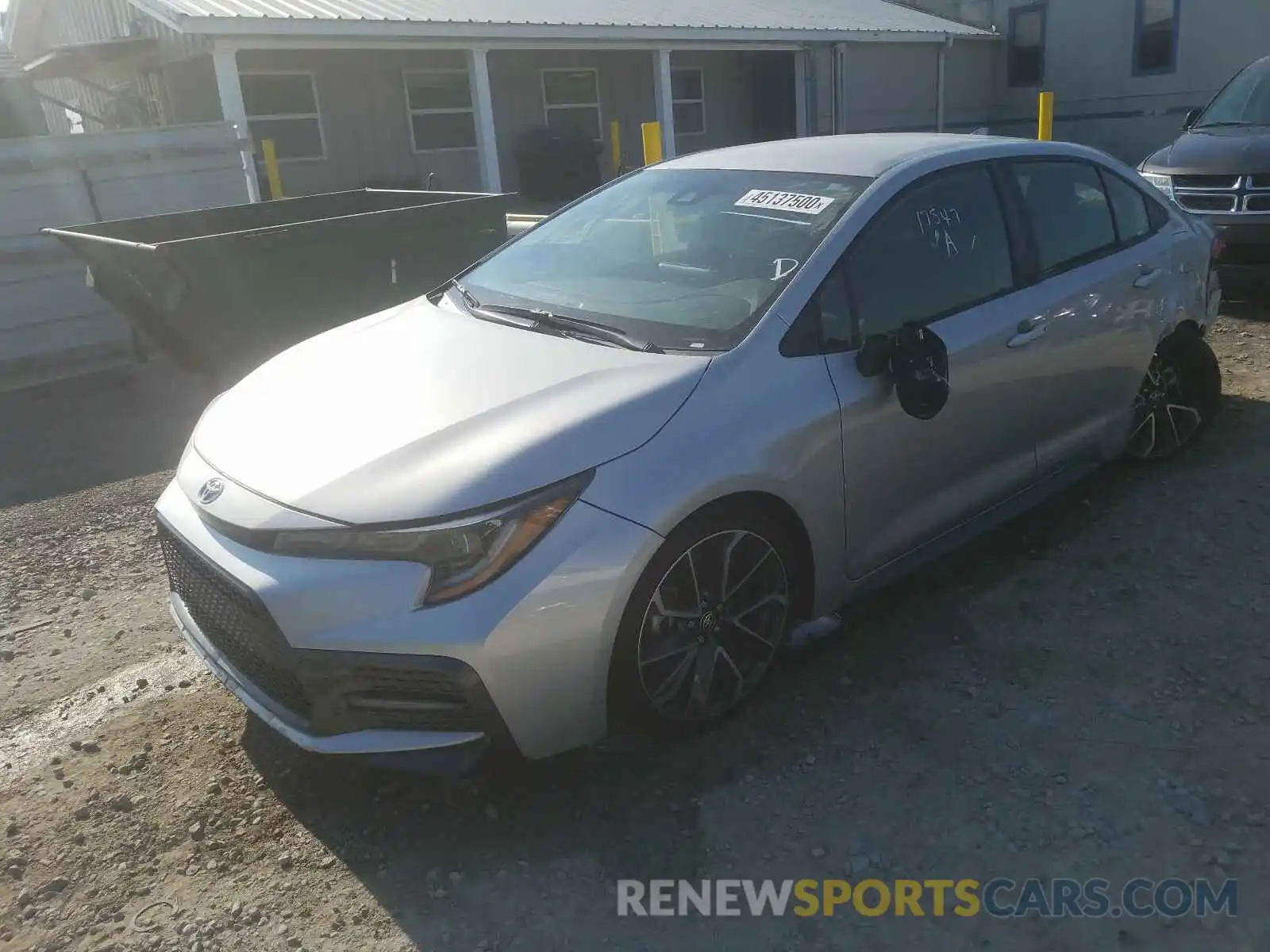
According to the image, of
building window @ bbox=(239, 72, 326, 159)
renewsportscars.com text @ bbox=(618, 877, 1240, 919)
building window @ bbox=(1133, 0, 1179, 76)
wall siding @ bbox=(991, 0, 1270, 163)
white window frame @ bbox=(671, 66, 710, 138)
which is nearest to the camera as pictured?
renewsportscars.com text @ bbox=(618, 877, 1240, 919)

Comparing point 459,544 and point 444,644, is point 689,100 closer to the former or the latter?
point 459,544

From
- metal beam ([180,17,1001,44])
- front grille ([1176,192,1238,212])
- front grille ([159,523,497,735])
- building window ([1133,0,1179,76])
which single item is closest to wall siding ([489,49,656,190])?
metal beam ([180,17,1001,44])

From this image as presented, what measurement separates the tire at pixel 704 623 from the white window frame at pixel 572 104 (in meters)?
15.8

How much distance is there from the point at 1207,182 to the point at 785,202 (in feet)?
19.4

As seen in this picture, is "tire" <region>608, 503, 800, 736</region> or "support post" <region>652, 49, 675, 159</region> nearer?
"tire" <region>608, 503, 800, 736</region>

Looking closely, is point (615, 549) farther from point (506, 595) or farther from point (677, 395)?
point (677, 395)

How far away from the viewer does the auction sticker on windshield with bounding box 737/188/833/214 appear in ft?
11.3

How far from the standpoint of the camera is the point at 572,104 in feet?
58.2

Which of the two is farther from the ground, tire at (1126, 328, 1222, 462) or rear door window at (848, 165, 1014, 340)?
rear door window at (848, 165, 1014, 340)

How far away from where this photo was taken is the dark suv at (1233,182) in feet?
24.7

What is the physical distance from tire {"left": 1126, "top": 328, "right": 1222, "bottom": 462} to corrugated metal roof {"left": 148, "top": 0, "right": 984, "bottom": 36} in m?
9.88

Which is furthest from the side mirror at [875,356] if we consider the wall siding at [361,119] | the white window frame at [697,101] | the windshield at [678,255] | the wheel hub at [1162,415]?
the white window frame at [697,101]

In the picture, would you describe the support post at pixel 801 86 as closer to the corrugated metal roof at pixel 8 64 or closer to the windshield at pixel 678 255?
the corrugated metal roof at pixel 8 64

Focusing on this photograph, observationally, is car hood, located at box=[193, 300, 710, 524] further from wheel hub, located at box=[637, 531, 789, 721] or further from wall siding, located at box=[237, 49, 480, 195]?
wall siding, located at box=[237, 49, 480, 195]
